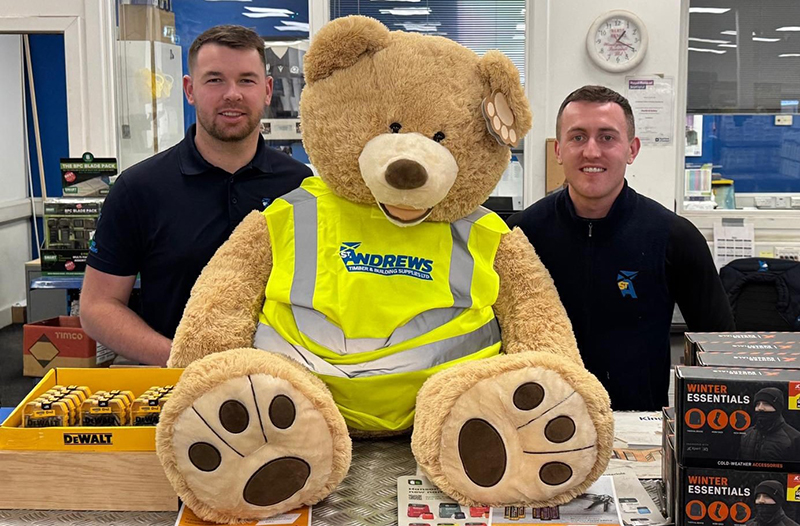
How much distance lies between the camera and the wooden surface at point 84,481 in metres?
1.36

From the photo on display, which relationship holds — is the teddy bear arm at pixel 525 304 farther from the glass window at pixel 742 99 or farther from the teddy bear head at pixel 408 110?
the glass window at pixel 742 99

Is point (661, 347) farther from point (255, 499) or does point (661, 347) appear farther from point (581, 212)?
point (255, 499)

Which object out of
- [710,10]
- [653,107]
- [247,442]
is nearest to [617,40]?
[653,107]

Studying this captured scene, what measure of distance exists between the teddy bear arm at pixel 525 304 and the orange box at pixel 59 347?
8.58ft

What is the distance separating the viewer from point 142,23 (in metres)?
4.72

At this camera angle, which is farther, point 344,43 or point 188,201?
point 188,201

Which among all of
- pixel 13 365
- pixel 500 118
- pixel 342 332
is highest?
pixel 500 118

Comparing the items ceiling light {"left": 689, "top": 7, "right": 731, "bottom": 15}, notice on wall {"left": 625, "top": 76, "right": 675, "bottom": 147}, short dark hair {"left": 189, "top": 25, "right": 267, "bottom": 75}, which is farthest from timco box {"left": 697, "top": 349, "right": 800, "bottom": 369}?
ceiling light {"left": 689, "top": 7, "right": 731, "bottom": 15}

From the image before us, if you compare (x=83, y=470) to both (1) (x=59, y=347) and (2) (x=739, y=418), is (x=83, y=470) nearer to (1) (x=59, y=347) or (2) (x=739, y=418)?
(2) (x=739, y=418)

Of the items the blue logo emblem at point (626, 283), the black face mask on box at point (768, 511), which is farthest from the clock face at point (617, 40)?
the black face mask on box at point (768, 511)

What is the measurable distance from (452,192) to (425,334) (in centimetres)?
28

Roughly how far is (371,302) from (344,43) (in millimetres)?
504

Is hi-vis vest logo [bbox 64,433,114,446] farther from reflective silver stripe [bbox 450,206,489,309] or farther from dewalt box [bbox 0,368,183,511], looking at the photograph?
reflective silver stripe [bbox 450,206,489,309]

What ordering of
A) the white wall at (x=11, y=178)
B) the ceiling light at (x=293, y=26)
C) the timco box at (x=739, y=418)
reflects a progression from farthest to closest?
the white wall at (x=11, y=178) → the ceiling light at (x=293, y=26) → the timco box at (x=739, y=418)
